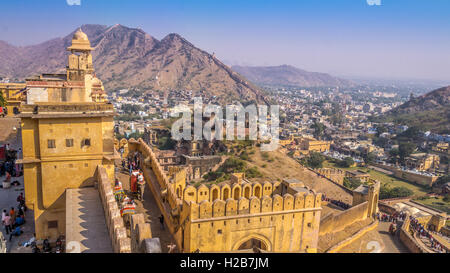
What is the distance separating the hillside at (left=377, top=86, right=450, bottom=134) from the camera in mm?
79438

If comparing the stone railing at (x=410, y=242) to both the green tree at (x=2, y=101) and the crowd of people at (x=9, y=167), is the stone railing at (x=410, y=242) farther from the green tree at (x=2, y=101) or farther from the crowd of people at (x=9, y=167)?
the green tree at (x=2, y=101)

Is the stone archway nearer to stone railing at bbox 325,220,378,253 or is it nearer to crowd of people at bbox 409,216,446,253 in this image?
stone railing at bbox 325,220,378,253

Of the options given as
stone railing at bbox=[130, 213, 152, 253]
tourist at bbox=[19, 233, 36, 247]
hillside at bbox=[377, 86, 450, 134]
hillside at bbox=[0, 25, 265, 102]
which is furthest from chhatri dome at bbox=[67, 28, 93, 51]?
hillside at bbox=[0, 25, 265, 102]

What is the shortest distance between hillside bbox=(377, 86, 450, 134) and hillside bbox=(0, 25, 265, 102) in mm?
57804

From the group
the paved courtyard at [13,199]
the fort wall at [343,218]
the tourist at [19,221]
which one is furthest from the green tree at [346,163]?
the tourist at [19,221]

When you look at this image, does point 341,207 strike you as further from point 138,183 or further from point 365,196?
point 138,183

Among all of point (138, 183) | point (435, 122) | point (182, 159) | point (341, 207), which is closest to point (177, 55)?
point (435, 122)

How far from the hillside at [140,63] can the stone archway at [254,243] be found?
119 meters

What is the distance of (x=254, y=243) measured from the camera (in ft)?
46.1

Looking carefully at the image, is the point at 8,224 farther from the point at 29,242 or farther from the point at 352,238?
the point at 352,238

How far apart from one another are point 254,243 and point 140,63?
5940 inches
